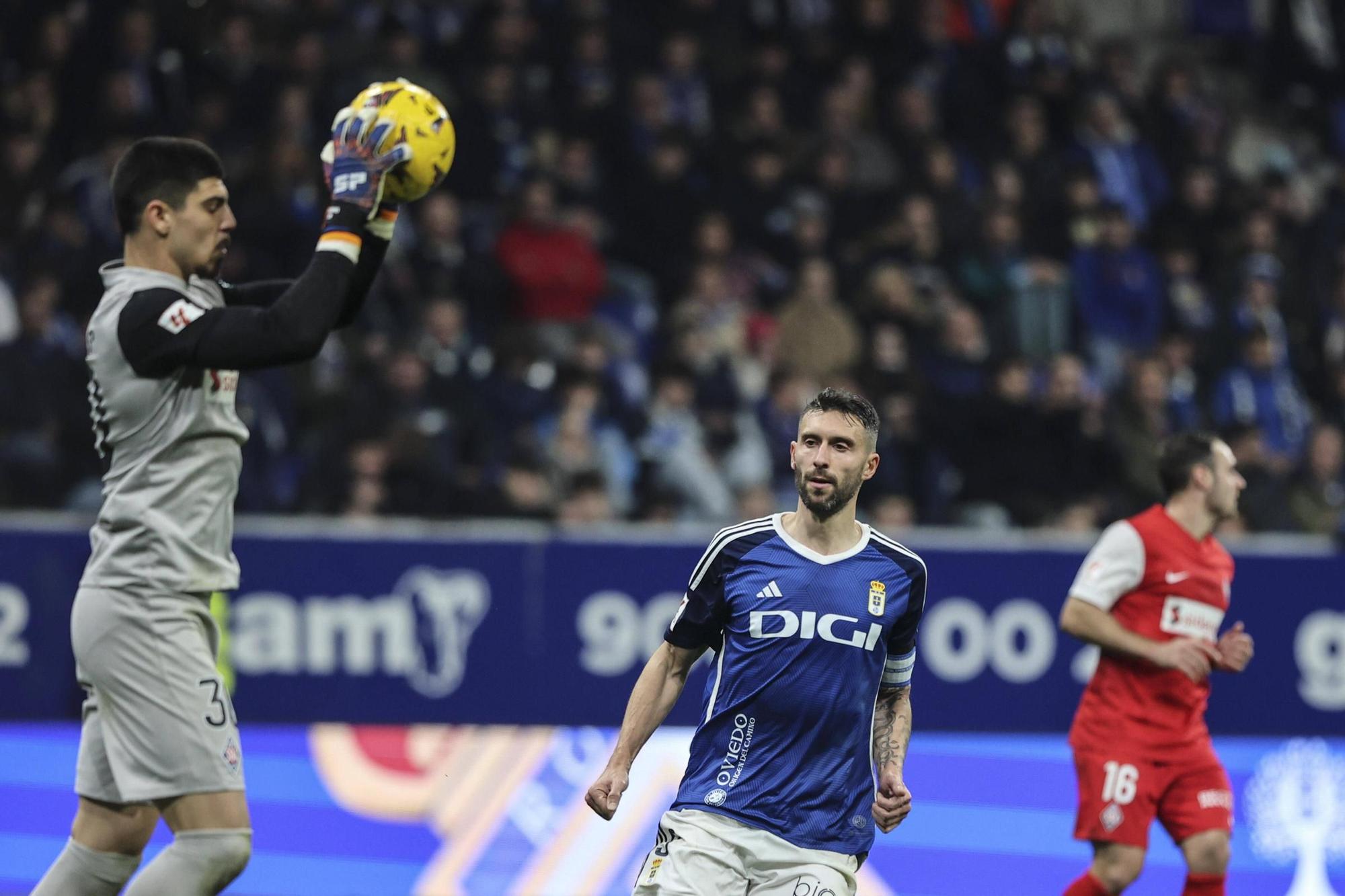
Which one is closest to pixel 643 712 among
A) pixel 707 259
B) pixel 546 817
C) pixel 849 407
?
pixel 849 407

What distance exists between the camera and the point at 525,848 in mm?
8125

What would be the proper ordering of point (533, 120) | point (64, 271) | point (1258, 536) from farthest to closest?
1. point (533, 120)
2. point (1258, 536)
3. point (64, 271)

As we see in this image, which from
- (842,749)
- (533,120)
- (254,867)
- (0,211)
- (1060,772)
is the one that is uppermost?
(533,120)

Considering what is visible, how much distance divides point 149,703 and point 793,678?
1695 mm

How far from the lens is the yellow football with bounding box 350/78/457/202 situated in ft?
16.0

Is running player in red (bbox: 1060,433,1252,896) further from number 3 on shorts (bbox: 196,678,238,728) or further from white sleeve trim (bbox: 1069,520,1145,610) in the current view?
number 3 on shorts (bbox: 196,678,238,728)

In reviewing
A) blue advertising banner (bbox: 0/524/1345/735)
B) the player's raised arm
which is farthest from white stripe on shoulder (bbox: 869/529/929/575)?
blue advertising banner (bbox: 0/524/1345/735)

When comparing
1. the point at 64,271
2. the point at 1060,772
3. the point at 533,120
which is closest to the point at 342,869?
the point at 1060,772

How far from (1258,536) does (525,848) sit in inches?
241

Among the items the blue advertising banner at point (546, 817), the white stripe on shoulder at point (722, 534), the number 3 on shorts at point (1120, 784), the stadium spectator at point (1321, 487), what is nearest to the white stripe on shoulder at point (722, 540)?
the white stripe on shoulder at point (722, 534)

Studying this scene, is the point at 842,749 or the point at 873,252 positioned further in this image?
the point at 873,252

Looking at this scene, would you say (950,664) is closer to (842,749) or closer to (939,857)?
(939,857)

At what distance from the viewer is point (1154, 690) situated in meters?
7.01

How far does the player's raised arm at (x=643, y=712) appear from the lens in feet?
16.2
